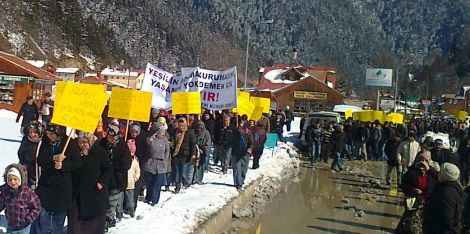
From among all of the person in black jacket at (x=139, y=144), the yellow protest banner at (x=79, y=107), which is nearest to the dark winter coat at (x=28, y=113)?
the person in black jacket at (x=139, y=144)

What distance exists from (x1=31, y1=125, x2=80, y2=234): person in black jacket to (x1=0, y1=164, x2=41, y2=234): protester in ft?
1.21

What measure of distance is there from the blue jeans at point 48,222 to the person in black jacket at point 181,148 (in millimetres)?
4485

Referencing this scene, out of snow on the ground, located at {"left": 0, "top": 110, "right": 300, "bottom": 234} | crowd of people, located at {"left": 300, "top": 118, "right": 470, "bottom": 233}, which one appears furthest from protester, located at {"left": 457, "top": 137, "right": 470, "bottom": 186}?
snow on the ground, located at {"left": 0, "top": 110, "right": 300, "bottom": 234}

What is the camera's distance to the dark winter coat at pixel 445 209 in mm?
5773

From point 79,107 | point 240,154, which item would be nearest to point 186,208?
point 240,154

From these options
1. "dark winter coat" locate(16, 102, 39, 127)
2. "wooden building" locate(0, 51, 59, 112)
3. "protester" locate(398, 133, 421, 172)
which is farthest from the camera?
"wooden building" locate(0, 51, 59, 112)

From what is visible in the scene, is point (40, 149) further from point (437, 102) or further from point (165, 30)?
point (165, 30)

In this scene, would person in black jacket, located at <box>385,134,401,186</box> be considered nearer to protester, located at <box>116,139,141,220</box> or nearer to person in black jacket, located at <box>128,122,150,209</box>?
person in black jacket, located at <box>128,122,150,209</box>

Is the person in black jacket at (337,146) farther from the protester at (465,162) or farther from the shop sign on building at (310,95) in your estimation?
the shop sign on building at (310,95)

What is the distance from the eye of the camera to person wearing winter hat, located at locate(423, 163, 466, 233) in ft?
19.0

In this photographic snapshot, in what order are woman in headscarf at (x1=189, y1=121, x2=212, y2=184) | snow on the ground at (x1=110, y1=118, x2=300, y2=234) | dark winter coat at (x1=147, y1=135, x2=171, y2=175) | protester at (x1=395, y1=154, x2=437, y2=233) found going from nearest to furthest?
protester at (x1=395, y1=154, x2=437, y2=233)
snow on the ground at (x1=110, y1=118, x2=300, y2=234)
dark winter coat at (x1=147, y1=135, x2=171, y2=175)
woman in headscarf at (x1=189, y1=121, x2=212, y2=184)

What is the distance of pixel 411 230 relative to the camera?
23.6ft

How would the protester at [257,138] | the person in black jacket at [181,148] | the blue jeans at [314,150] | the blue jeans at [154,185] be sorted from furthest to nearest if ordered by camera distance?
the blue jeans at [314,150] → the protester at [257,138] → the person in black jacket at [181,148] → the blue jeans at [154,185]

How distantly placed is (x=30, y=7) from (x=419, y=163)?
118322 millimetres
